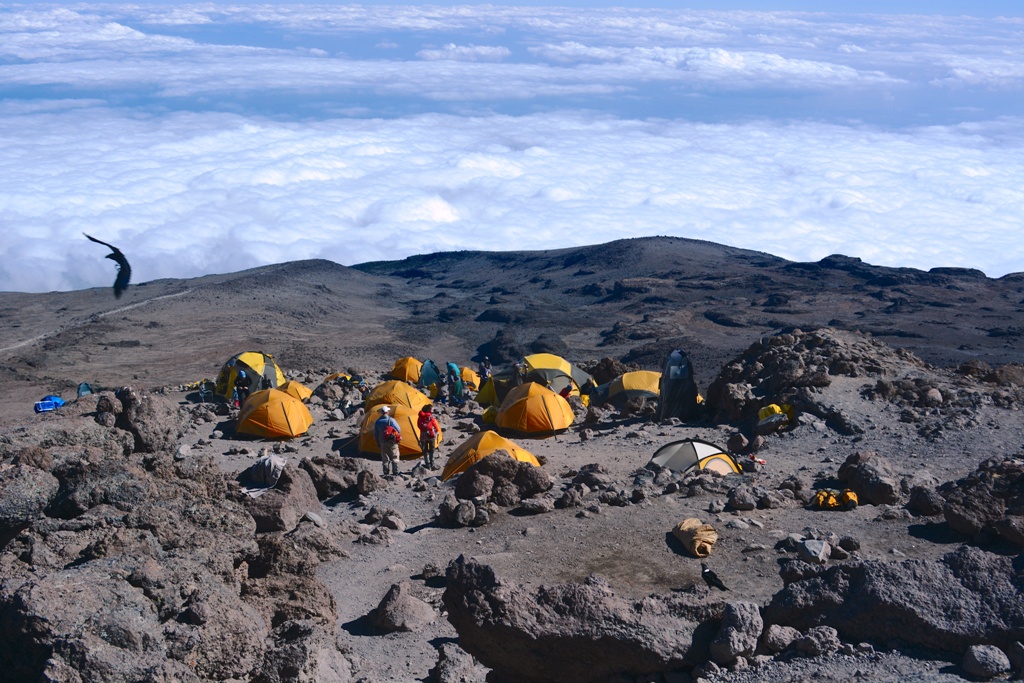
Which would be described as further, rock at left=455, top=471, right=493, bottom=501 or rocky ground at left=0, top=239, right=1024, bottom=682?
rock at left=455, top=471, right=493, bottom=501

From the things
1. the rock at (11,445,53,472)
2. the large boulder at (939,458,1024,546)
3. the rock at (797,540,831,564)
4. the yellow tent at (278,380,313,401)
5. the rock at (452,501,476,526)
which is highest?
the large boulder at (939,458,1024,546)

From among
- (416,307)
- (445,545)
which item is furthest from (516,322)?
(445,545)

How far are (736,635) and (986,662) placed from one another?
1629 millimetres

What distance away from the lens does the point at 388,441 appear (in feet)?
45.8

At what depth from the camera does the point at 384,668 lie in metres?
7.83

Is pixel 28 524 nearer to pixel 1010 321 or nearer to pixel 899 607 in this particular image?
pixel 899 607

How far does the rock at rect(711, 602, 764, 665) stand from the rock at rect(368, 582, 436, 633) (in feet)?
9.98

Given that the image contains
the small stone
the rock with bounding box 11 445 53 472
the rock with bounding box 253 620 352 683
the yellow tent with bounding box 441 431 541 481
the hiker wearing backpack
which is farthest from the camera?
the hiker wearing backpack

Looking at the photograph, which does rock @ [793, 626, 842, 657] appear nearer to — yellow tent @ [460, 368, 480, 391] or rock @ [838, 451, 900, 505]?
rock @ [838, 451, 900, 505]

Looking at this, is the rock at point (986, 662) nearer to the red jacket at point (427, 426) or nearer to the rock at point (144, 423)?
the red jacket at point (427, 426)

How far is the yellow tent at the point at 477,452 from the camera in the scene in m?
13.5

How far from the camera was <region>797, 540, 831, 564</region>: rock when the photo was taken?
8387 mm

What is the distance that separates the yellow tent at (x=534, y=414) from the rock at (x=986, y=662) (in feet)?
36.4

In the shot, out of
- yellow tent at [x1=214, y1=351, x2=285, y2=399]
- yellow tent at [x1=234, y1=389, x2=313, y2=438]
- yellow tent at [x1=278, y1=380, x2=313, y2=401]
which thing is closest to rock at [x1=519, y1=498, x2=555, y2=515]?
yellow tent at [x1=234, y1=389, x2=313, y2=438]
